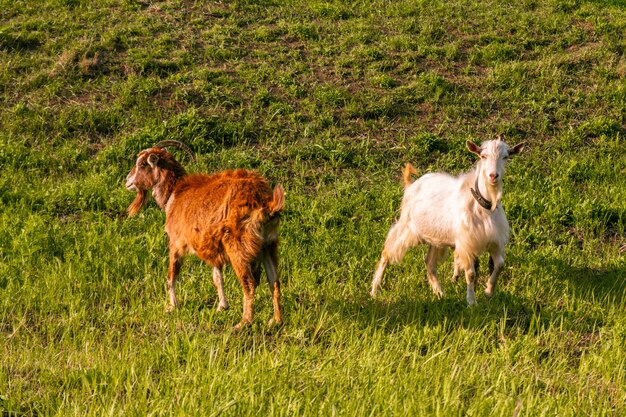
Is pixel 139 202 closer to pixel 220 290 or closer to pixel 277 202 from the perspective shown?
pixel 220 290

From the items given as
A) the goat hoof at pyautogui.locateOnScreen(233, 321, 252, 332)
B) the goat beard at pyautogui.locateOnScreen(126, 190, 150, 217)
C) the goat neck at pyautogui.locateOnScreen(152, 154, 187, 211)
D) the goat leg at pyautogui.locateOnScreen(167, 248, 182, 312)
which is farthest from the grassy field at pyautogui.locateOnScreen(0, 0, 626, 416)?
the goat neck at pyautogui.locateOnScreen(152, 154, 187, 211)

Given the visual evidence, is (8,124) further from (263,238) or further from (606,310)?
(606,310)

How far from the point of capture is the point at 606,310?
6641 mm

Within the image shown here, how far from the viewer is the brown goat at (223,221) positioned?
5957mm

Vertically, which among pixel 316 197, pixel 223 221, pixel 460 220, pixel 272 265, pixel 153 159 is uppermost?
pixel 153 159

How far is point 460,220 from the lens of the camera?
22.1 ft

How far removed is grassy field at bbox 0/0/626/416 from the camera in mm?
4797

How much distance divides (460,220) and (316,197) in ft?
10.2

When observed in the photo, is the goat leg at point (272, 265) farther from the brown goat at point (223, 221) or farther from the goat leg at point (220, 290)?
the goat leg at point (220, 290)

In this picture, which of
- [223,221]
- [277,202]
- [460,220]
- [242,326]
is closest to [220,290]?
[242,326]

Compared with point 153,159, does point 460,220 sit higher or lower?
lower

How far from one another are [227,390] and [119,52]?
9.58 metres

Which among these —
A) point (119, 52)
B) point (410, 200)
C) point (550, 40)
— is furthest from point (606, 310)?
point (119, 52)

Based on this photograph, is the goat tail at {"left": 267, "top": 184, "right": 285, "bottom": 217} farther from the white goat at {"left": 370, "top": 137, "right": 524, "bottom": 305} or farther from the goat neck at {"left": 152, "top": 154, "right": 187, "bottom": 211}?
the white goat at {"left": 370, "top": 137, "right": 524, "bottom": 305}
